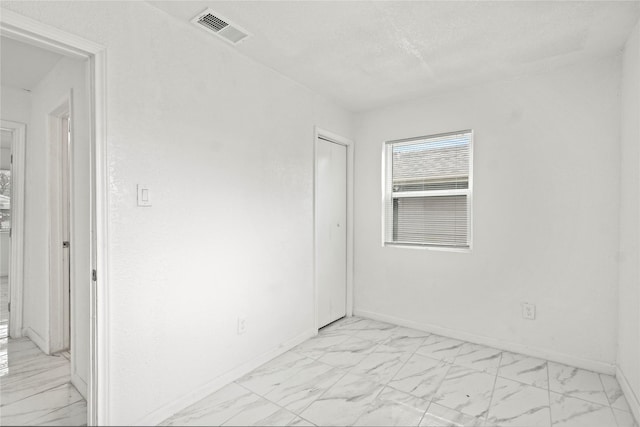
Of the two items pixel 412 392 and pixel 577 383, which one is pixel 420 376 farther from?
pixel 577 383

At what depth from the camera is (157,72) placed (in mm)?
1884

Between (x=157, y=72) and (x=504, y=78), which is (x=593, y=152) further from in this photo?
(x=157, y=72)

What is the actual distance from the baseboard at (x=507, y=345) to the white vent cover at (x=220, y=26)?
298cm

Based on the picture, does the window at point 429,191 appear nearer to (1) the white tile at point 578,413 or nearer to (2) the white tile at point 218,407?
(1) the white tile at point 578,413

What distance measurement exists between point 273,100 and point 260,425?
2316mm

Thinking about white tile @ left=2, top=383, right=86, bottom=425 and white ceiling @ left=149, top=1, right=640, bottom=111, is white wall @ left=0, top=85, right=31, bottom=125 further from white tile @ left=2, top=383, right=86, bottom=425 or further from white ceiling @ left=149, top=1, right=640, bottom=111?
white tile @ left=2, top=383, right=86, bottom=425

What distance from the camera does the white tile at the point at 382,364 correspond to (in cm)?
245

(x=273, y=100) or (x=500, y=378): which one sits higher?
(x=273, y=100)

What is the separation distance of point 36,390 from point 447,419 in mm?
2504

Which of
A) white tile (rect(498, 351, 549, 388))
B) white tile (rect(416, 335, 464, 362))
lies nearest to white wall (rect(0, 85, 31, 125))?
white tile (rect(416, 335, 464, 362))

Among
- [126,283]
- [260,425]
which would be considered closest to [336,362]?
[260,425]

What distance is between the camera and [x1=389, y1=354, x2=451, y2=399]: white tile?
88.6 inches

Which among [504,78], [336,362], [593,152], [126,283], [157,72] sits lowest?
[336,362]

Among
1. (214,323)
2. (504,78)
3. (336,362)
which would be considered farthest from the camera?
(504,78)
